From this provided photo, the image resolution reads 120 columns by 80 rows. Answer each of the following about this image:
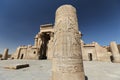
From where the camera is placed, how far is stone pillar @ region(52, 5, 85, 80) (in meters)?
3.42

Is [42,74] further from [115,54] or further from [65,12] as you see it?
[115,54]

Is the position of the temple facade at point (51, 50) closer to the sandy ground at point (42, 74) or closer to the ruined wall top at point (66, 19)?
the sandy ground at point (42, 74)

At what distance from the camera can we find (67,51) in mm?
3604

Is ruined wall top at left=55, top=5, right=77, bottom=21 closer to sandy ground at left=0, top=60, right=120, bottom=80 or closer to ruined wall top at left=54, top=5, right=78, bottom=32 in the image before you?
ruined wall top at left=54, top=5, right=78, bottom=32

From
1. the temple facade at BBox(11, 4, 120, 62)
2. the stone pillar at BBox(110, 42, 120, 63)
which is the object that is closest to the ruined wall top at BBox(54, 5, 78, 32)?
the temple facade at BBox(11, 4, 120, 62)

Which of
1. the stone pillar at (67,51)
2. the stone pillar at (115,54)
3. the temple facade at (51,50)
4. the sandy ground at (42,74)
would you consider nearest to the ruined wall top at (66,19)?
the stone pillar at (67,51)

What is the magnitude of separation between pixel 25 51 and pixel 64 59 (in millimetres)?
19943

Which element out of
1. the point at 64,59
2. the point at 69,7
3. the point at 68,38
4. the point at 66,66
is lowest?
the point at 66,66

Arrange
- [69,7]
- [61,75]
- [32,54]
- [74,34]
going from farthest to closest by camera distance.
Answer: [32,54], [69,7], [74,34], [61,75]

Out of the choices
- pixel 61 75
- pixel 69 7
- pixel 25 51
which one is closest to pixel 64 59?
pixel 61 75

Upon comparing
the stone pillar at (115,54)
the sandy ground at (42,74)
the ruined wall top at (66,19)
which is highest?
the ruined wall top at (66,19)

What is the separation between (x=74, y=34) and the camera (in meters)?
3.87

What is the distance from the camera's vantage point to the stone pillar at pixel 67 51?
11.2 ft

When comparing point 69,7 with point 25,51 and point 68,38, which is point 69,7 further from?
point 25,51
